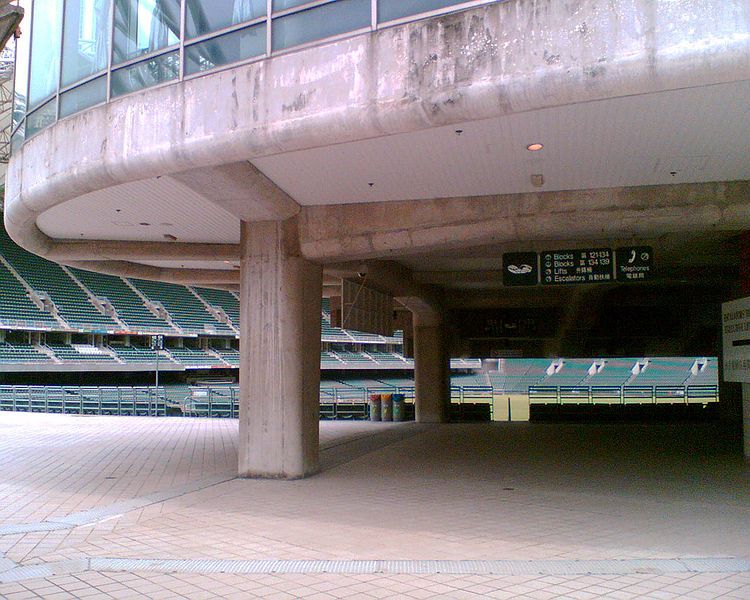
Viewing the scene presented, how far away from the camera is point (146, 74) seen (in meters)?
9.92

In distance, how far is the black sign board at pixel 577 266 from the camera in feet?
41.7

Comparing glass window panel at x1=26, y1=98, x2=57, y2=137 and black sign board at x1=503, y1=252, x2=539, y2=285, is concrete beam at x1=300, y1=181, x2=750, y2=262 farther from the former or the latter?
glass window panel at x1=26, y1=98, x2=57, y2=137

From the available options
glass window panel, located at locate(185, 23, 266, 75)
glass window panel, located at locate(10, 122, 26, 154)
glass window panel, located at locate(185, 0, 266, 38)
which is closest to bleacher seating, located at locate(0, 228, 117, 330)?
glass window panel, located at locate(10, 122, 26, 154)

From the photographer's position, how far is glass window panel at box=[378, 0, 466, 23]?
7797 millimetres

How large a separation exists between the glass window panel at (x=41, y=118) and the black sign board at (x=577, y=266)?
29.5 feet

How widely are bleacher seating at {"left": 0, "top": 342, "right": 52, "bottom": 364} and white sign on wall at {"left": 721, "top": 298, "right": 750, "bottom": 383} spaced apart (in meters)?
36.1

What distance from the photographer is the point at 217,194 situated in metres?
10.6

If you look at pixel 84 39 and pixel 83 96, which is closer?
pixel 83 96

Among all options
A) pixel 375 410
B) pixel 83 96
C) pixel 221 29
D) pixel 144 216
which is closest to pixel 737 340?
pixel 221 29

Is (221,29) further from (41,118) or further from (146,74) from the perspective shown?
(41,118)

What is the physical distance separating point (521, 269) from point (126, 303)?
4216 cm

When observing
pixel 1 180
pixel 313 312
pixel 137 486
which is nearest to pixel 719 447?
pixel 313 312

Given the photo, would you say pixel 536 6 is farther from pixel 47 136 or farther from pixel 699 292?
pixel 699 292

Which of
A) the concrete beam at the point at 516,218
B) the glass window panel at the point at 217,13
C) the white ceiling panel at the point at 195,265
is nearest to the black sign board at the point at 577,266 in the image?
the concrete beam at the point at 516,218
